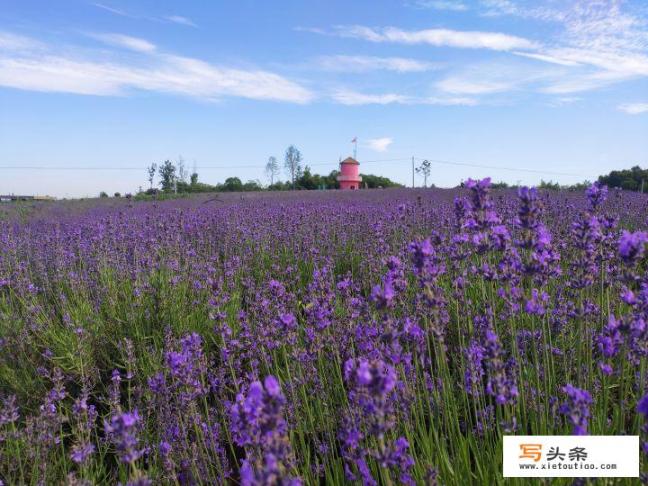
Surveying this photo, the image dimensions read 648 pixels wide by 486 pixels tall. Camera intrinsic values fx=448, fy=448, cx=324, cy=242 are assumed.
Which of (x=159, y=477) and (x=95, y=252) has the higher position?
(x=95, y=252)

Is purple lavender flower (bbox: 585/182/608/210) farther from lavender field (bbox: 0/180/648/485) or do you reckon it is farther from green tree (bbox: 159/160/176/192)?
green tree (bbox: 159/160/176/192)

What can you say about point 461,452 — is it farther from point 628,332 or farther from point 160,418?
point 160,418

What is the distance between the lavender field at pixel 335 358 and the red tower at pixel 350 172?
3955 cm

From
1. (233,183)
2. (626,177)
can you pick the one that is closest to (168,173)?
(233,183)

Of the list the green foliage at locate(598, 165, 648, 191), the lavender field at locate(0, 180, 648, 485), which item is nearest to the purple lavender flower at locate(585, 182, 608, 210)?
the lavender field at locate(0, 180, 648, 485)

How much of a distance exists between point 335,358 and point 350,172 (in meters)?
43.9

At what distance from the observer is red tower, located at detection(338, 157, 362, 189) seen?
4478 centimetres

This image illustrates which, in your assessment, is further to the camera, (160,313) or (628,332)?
(160,313)

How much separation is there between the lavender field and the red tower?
39.5 meters

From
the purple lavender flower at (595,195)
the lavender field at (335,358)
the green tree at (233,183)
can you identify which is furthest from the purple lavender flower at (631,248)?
the green tree at (233,183)

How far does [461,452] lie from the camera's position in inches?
67.7

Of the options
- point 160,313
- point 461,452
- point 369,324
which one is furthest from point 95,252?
point 461,452

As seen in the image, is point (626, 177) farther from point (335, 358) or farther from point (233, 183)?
point (233, 183)

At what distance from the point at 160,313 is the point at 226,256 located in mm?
1780
